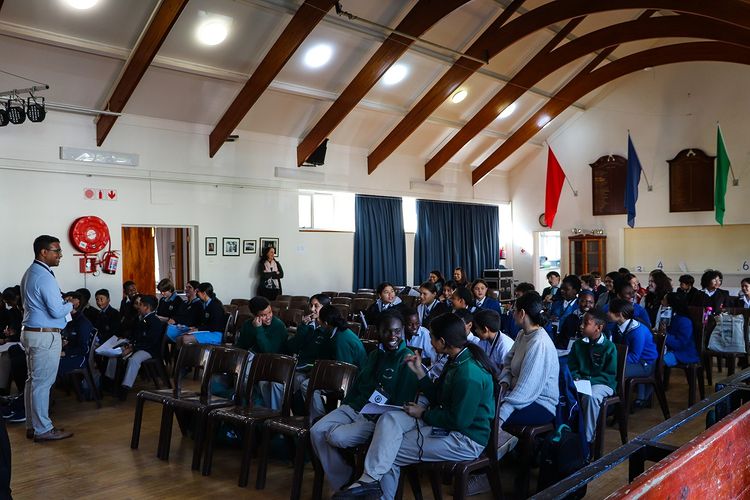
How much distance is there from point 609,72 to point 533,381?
9.98 metres

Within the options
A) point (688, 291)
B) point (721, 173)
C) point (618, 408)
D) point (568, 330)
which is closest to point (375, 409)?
point (618, 408)

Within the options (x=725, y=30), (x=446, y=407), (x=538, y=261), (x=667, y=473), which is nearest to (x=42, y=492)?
(x=446, y=407)

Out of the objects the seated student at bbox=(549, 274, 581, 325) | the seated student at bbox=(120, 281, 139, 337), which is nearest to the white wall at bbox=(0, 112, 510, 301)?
the seated student at bbox=(120, 281, 139, 337)

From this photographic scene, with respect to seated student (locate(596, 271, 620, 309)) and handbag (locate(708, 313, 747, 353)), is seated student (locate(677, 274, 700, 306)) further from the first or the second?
handbag (locate(708, 313, 747, 353))

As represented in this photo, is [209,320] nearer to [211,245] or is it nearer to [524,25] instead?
[211,245]

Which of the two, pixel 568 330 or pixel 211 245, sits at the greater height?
pixel 211 245

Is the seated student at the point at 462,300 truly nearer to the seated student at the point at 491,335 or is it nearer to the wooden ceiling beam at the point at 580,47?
the seated student at the point at 491,335

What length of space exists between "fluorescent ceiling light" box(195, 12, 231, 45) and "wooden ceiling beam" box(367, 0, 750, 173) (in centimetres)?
375

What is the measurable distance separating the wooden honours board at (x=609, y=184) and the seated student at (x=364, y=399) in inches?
436

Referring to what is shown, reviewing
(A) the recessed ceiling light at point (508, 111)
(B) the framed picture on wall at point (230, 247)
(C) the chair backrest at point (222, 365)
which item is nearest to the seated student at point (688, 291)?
(C) the chair backrest at point (222, 365)

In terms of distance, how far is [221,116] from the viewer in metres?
9.66

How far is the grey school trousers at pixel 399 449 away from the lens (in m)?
2.98

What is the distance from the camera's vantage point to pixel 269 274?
10.2 metres

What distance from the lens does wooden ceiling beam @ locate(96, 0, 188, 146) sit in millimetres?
7020
